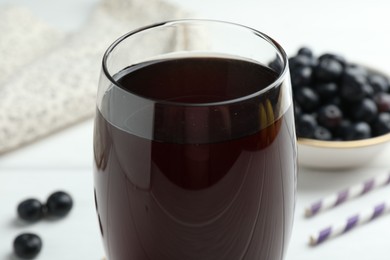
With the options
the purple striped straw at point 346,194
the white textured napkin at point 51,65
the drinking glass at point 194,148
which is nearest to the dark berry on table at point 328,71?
the purple striped straw at point 346,194

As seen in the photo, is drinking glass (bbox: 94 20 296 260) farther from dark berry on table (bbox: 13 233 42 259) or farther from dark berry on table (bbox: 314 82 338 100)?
dark berry on table (bbox: 314 82 338 100)

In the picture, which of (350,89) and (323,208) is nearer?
(323,208)

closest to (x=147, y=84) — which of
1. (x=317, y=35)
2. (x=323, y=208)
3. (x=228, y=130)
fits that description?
(x=228, y=130)

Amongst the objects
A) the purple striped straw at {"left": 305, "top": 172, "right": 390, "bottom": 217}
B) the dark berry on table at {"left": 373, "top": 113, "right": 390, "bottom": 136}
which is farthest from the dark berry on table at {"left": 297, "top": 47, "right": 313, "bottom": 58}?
the purple striped straw at {"left": 305, "top": 172, "right": 390, "bottom": 217}

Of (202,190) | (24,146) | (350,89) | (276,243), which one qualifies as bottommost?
(24,146)

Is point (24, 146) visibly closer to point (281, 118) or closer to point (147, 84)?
point (147, 84)

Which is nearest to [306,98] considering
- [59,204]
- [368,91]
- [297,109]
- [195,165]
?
[297,109]
